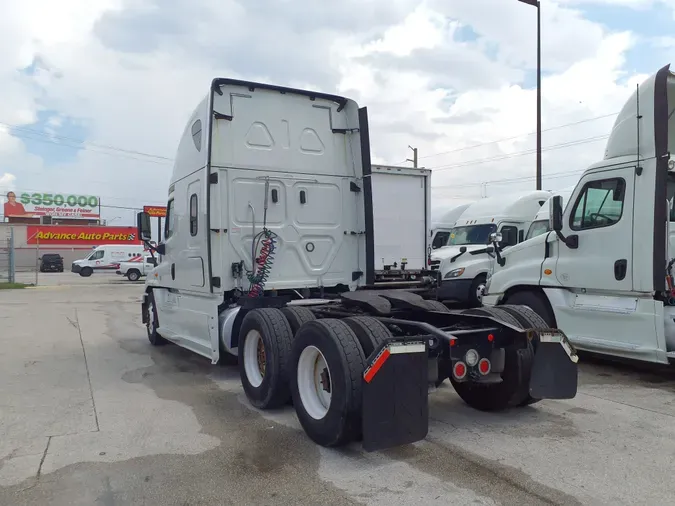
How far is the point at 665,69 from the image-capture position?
6551 millimetres

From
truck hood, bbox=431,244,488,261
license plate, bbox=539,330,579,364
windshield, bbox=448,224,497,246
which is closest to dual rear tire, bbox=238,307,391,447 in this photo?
license plate, bbox=539,330,579,364

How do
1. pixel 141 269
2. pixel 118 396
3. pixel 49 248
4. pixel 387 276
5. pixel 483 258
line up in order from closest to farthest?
pixel 118 396
pixel 387 276
pixel 483 258
pixel 141 269
pixel 49 248

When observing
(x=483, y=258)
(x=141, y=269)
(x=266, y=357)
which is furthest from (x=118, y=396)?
(x=141, y=269)

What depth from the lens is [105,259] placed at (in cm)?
3850

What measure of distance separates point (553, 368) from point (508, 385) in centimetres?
43

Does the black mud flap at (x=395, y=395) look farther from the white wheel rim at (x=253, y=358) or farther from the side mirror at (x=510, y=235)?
the side mirror at (x=510, y=235)

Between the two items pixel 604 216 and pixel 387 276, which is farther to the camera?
pixel 387 276

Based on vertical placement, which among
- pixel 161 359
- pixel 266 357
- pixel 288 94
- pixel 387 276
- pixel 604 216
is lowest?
pixel 161 359

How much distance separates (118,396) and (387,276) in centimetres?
455

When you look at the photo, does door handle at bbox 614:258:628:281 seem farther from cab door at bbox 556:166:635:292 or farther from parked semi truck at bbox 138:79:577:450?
parked semi truck at bbox 138:79:577:450

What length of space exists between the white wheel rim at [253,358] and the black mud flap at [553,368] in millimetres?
2662

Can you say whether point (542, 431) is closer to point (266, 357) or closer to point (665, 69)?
point (266, 357)

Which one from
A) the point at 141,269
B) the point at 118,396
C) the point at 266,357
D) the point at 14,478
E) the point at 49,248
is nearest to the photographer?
the point at 14,478

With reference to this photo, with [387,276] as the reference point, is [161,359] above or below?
below
